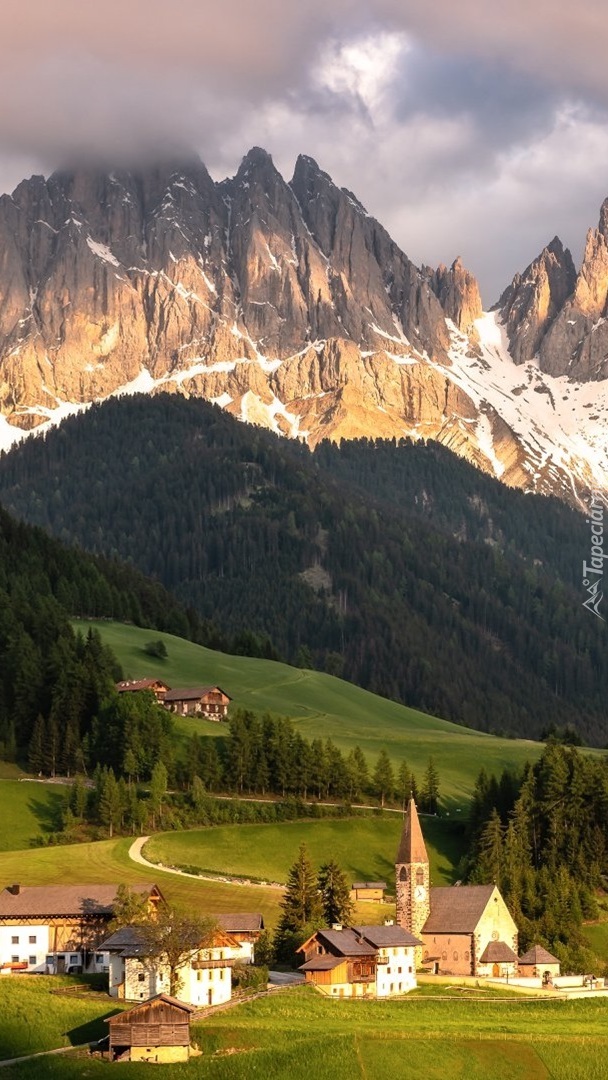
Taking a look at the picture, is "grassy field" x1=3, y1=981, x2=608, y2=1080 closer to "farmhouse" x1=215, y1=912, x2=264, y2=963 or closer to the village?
the village

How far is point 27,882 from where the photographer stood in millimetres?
127812

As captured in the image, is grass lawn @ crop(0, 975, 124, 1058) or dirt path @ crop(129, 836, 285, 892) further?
dirt path @ crop(129, 836, 285, 892)

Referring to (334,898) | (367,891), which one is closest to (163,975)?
(334,898)

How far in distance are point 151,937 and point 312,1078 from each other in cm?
1895

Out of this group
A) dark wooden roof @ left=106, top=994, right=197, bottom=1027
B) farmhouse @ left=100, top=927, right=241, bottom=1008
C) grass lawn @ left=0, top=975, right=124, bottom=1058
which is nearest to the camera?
dark wooden roof @ left=106, top=994, right=197, bottom=1027

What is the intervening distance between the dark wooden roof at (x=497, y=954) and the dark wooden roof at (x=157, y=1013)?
1424 inches

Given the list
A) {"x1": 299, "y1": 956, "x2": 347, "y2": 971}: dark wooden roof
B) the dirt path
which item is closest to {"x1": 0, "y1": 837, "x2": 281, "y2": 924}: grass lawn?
the dirt path

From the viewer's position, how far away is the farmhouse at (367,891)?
13650 cm

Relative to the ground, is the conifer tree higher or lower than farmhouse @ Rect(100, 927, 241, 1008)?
higher

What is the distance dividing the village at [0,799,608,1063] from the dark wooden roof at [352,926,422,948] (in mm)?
91

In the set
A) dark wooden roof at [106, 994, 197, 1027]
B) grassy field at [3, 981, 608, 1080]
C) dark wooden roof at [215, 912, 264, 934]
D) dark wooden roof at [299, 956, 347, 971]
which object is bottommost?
grassy field at [3, 981, 608, 1080]

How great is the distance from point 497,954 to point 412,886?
7833mm

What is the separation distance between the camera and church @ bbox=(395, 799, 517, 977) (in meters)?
117

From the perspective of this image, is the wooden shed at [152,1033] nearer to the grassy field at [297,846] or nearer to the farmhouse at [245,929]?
the farmhouse at [245,929]
